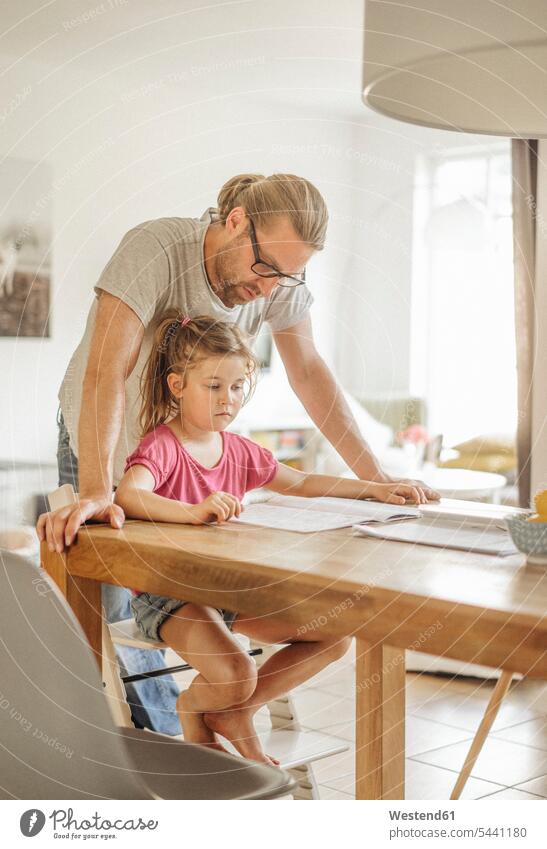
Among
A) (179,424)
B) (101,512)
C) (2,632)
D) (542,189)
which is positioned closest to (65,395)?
(179,424)

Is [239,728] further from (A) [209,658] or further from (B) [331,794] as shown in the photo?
(B) [331,794]

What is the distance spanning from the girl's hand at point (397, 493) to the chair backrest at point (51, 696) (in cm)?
53

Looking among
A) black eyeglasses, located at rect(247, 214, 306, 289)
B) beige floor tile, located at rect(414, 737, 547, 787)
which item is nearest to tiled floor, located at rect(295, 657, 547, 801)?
beige floor tile, located at rect(414, 737, 547, 787)

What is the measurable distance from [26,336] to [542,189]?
77.2 inches

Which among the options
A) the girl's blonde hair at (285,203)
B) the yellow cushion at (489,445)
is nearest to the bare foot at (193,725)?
the girl's blonde hair at (285,203)

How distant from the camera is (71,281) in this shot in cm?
375

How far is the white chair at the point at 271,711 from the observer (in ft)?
4.34

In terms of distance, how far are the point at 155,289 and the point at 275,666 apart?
0.49 meters

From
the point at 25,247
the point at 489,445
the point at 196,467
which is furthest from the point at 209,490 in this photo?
the point at 489,445

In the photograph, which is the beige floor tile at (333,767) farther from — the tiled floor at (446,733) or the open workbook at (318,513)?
the open workbook at (318,513)

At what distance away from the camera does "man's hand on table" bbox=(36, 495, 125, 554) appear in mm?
1128

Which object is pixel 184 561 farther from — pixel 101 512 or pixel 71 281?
pixel 71 281

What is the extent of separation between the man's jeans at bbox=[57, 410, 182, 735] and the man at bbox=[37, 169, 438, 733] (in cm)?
1
